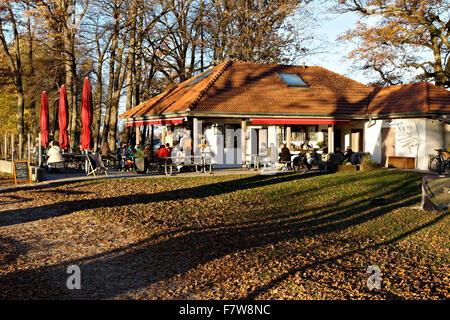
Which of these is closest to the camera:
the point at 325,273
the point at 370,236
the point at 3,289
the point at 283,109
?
the point at 3,289

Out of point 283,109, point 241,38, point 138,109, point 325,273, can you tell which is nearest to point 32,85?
point 138,109

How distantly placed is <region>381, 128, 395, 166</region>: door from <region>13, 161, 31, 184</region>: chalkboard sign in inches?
667

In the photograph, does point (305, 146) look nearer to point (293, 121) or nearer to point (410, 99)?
point (293, 121)

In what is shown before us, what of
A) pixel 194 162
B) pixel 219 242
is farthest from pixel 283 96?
pixel 219 242

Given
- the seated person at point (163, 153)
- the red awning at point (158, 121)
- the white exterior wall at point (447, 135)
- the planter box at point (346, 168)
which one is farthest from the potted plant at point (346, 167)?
the seated person at point (163, 153)

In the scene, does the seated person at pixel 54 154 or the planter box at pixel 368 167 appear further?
the planter box at pixel 368 167

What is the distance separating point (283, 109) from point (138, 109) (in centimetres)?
966

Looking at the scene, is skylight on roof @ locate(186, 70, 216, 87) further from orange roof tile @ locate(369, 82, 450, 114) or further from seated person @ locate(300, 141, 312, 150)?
orange roof tile @ locate(369, 82, 450, 114)

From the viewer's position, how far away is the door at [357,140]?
2621 cm

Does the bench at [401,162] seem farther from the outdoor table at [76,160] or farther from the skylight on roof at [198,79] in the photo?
the outdoor table at [76,160]

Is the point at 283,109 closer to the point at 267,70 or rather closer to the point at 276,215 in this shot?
the point at 267,70

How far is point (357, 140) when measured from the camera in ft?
86.6

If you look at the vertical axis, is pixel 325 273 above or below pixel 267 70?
below

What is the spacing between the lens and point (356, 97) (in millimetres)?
26062
